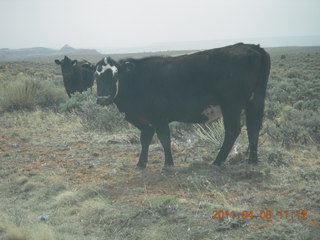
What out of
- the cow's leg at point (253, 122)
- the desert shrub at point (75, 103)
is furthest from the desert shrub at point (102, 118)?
the cow's leg at point (253, 122)

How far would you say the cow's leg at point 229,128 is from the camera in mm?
6617

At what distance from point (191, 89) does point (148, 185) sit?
193cm

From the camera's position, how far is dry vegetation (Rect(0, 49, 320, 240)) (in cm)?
432

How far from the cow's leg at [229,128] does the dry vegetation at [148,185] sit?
28 centimetres

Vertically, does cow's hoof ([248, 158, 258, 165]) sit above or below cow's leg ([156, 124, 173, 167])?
below

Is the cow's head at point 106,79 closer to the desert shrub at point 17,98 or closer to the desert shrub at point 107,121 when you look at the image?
the desert shrub at point 107,121

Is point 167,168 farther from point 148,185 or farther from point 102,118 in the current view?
point 102,118

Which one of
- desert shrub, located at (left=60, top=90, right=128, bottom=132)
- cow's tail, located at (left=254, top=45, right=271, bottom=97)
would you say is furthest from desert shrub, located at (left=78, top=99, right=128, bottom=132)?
cow's tail, located at (left=254, top=45, right=271, bottom=97)

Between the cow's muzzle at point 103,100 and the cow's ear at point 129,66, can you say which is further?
the cow's ear at point 129,66
